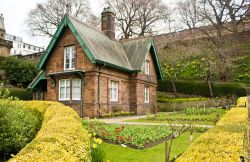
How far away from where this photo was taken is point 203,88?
34.6 metres

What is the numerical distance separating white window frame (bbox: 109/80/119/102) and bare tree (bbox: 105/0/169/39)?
27.6 m

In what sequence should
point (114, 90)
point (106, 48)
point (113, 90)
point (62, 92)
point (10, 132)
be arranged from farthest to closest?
point (106, 48)
point (114, 90)
point (113, 90)
point (62, 92)
point (10, 132)

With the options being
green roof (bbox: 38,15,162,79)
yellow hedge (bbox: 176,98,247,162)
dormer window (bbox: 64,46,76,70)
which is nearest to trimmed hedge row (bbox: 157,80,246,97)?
green roof (bbox: 38,15,162,79)

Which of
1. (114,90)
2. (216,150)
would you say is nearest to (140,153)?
(216,150)

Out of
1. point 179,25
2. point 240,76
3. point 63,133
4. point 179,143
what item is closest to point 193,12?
point 179,25

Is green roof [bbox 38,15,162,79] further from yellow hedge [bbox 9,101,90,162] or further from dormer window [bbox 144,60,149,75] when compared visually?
yellow hedge [bbox 9,101,90,162]

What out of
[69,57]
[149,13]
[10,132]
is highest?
[149,13]

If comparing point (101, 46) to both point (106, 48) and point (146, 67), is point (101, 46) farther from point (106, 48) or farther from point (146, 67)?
point (146, 67)

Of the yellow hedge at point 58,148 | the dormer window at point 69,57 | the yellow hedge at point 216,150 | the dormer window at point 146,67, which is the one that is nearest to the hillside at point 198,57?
the dormer window at point 146,67

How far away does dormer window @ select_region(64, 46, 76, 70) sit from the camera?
72.6ft

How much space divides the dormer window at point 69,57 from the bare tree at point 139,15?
1118 inches

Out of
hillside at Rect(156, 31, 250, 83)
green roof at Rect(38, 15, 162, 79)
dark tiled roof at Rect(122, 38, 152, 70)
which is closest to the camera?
green roof at Rect(38, 15, 162, 79)

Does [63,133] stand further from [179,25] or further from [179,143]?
[179,25]

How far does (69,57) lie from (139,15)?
99.1ft
